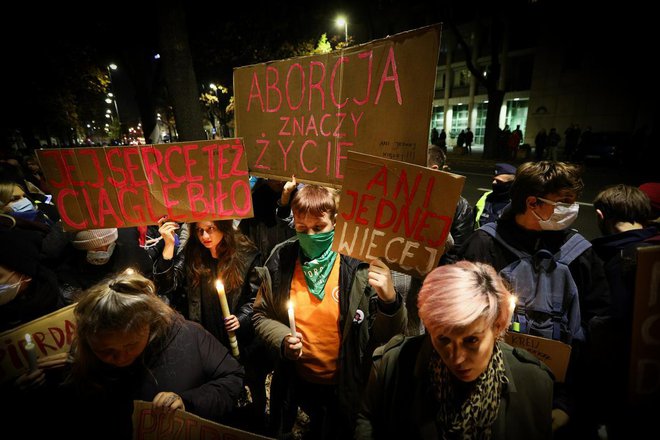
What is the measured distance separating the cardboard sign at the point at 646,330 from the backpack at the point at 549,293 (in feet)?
2.17

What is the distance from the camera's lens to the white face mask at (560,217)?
2.17 m

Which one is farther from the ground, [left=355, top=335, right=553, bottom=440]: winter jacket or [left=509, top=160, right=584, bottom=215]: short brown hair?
[left=509, top=160, right=584, bottom=215]: short brown hair

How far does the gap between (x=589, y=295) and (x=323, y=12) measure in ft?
47.5

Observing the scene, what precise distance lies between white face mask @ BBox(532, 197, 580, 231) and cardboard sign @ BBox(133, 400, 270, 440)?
7.27 ft

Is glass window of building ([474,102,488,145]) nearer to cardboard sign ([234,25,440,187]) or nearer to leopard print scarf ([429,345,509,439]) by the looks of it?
cardboard sign ([234,25,440,187])

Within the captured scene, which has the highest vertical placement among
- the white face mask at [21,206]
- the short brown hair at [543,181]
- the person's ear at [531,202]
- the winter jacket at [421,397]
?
the short brown hair at [543,181]

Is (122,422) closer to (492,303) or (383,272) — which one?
(383,272)

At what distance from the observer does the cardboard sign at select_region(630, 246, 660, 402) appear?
51.9 inches

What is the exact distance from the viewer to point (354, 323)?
215cm

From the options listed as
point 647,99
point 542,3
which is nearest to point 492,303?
point 647,99

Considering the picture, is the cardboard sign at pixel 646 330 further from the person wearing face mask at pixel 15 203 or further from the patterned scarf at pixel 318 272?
the person wearing face mask at pixel 15 203

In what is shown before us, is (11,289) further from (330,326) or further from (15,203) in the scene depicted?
(15,203)

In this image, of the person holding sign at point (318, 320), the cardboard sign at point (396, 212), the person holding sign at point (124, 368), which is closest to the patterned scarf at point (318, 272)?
the person holding sign at point (318, 320)

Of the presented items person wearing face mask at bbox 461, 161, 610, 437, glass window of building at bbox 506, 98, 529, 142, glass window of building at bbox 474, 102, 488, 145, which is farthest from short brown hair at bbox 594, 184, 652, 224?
glass window of building at bbox 474, 102, 488, 145
